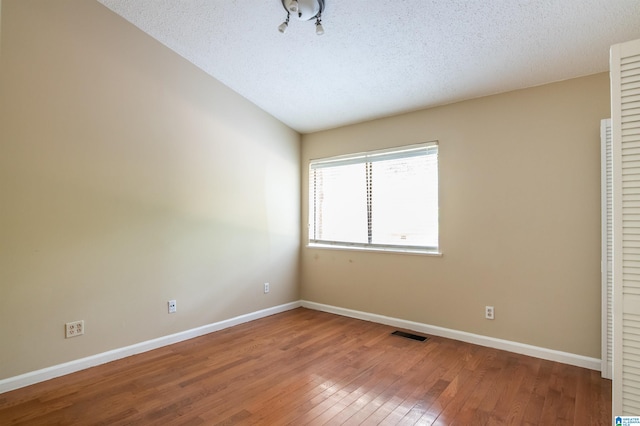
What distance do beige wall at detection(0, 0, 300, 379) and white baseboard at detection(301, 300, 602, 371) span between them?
1431 mm

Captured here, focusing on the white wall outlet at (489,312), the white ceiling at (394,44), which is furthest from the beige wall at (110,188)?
the white wall outlet at (489,312)

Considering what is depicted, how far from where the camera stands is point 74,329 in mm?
2678

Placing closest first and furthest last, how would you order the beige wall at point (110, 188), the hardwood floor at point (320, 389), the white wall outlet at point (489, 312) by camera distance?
the hardwood floor at point (320, 389)
the beige wall at point (110, 188)
the white wall outlet at point (489, 312)

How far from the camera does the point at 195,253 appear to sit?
11.6 feet

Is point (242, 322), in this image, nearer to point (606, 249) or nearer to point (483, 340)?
point (483, 340)

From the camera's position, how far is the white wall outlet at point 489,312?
10.5 feet

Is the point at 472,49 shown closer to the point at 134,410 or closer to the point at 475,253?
the point at 475,253

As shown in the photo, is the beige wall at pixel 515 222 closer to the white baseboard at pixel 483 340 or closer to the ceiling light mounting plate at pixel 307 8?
the white baseboard at pixel 483 340

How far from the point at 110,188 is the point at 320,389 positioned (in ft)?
8.12

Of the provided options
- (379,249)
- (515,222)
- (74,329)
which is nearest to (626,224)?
(515,222)

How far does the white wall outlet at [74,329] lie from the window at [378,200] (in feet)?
9.35

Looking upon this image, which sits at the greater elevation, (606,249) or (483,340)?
(606,249)

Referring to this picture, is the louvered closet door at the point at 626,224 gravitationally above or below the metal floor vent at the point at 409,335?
above

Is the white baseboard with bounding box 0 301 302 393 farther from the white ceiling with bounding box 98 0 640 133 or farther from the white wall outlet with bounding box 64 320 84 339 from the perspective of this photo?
the white ceiling with bounding box 98 0 640 133
